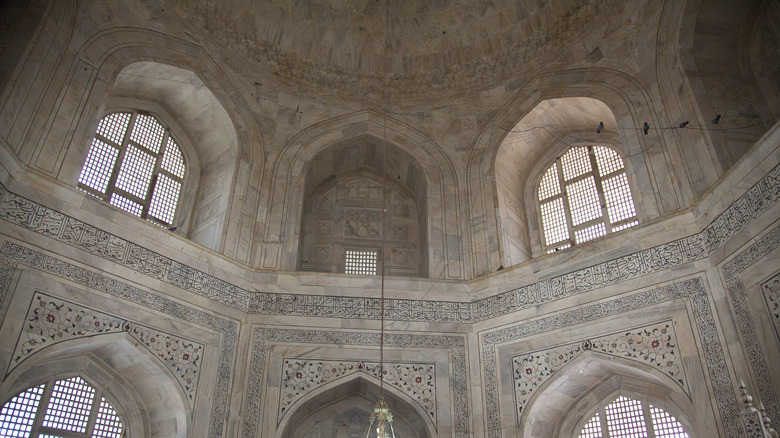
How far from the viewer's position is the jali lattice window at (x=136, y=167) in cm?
780

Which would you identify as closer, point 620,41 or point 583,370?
point 583,370

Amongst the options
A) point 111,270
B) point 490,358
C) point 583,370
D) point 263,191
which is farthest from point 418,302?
point 111,270

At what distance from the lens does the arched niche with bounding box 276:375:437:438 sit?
7254 mm

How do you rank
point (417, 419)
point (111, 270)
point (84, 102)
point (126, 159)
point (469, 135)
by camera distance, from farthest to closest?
point (469, 135)
point (126, 159)
point (417, 419)
point (84, 102)
point (111, 270)

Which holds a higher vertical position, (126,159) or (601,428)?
(126,159)

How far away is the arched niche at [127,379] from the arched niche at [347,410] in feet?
4.51

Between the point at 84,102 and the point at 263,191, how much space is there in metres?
2.61

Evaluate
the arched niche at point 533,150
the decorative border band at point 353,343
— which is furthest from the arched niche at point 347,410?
the arched niche at point 533,150

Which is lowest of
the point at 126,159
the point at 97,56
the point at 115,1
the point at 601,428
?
the point at 601,428

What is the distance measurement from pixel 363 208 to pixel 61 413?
5.20 metres

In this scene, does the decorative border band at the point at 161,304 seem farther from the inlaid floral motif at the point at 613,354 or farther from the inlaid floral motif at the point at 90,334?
the inlaid floral motif at the point at 613,354

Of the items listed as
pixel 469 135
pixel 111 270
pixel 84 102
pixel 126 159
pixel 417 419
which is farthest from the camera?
pixel 469 135

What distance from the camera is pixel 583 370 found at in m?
6.86

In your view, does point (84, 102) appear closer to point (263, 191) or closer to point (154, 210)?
point (154, 210)
